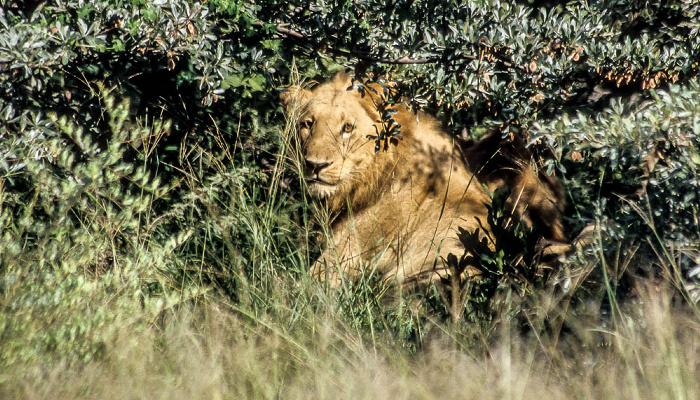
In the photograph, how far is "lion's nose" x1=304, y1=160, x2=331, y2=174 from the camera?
4.35m

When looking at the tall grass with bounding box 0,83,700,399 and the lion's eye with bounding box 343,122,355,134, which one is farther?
the lion's eye with bounding box 343,122,355,134

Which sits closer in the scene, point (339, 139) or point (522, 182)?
point (339, 139)


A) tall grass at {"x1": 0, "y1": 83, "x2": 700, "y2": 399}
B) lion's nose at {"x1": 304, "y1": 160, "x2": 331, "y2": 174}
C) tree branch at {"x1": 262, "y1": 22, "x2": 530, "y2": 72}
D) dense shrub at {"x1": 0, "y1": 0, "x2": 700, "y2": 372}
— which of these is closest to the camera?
tall grass at {"x1": 0, "y1": 83, "x2": 700, "y2": 399}

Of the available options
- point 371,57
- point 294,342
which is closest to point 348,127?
point 371,57

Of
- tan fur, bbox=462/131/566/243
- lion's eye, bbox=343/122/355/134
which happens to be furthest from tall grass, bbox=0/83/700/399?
lion's eye, bbox=343/122/355/134

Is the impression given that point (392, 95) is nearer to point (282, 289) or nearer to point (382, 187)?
point (382, 187)

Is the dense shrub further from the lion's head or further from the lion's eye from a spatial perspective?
the lion's eye

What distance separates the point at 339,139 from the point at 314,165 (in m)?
0.31

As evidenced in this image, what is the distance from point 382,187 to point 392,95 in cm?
64

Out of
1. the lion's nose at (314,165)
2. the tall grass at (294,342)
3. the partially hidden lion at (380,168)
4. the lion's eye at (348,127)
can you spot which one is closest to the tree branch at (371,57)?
the partially hidden lion at (380,168)

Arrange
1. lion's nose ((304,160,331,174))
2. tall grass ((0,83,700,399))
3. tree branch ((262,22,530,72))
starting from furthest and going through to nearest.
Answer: lion's nose ((304,160,331,174))
tree branch ((262,22,530,72))
tall grass ((0,83,700,399))

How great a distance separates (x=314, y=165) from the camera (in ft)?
14.4

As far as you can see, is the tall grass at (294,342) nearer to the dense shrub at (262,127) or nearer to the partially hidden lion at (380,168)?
the dense shrub at (262,127)

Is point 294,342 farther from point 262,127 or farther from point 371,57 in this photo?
point 262,127
